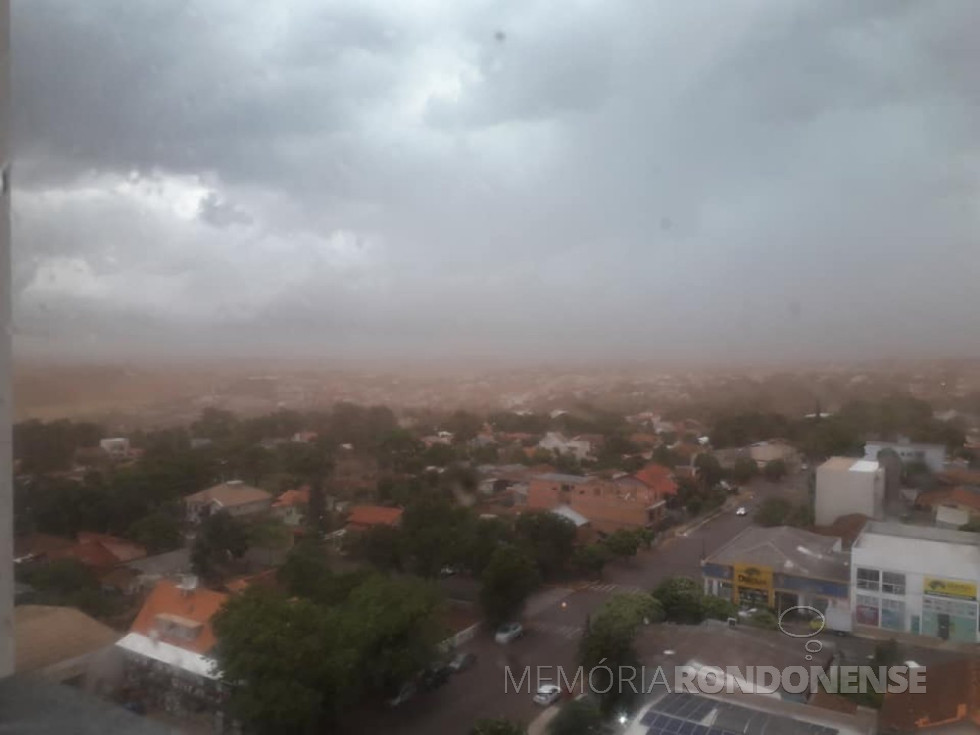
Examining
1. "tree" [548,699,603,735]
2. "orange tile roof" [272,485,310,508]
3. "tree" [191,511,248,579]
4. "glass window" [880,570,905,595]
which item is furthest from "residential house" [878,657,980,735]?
"orange tile roof" [272,485,310,508]

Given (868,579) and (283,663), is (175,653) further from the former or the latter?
(868,579)

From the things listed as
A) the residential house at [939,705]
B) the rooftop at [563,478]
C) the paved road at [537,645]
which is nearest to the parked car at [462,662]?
the paved road at [537,645]

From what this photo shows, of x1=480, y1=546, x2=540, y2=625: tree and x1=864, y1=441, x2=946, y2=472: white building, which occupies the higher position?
x1=864, y1=441, x2=946, y2=472: white building

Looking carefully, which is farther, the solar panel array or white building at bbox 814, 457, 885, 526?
white building at bbox 814, 457, 885, 526

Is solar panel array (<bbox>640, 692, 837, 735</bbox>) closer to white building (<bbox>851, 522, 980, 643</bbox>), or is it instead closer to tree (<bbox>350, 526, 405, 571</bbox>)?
white building (<bbox>851, 522, 980, 643</bbox>)

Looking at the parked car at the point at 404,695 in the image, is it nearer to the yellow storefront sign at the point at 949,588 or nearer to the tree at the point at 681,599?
the tree at the point at 681,599

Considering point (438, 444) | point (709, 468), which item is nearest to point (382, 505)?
point (438, 444)

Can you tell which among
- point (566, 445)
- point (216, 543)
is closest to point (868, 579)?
point (566, 445)
